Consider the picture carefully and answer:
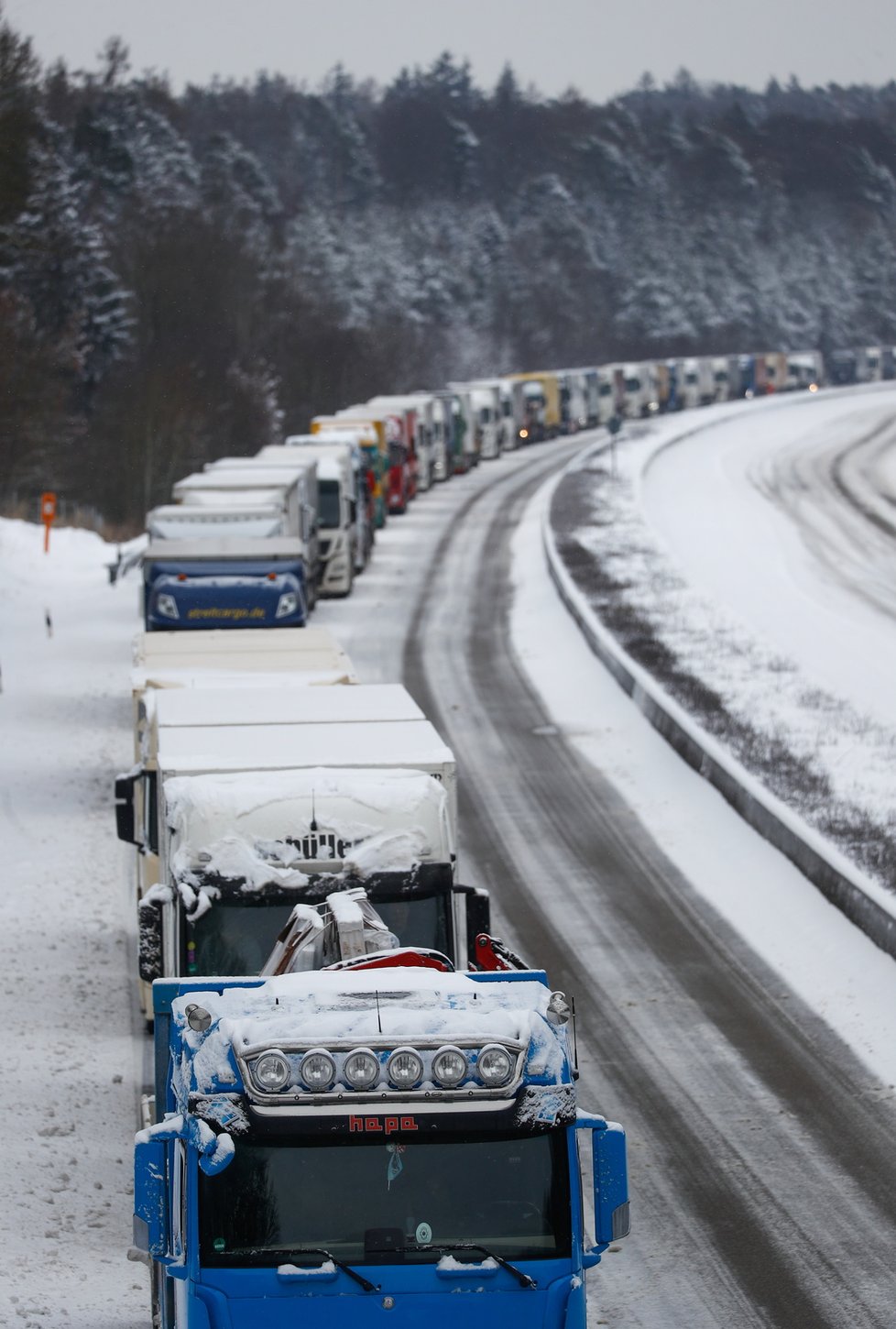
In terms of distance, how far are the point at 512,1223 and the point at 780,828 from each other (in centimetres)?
1193

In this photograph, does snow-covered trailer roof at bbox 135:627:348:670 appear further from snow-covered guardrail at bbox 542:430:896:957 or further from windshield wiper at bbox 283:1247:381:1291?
windshield wiper at bbox 283:1247:381:1291

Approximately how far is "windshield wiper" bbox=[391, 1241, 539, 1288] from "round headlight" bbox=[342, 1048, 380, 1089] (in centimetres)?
55

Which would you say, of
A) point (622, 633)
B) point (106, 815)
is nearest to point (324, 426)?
point (622, 633)

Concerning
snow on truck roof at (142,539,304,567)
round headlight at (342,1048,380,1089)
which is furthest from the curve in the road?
snow on truck roof at (142,539,304,567)

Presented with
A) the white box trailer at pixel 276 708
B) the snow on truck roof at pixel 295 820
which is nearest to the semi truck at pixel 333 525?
the white box trailer at pixel 276 708

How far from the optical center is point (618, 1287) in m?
9.57

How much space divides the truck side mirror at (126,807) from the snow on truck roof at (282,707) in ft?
1.75

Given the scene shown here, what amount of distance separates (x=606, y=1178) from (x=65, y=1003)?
8.13 metres

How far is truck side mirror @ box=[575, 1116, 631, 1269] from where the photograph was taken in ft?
20.9

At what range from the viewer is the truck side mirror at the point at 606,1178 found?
6.38 meters

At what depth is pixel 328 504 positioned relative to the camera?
117 feet

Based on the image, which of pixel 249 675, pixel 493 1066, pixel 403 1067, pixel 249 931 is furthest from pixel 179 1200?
pixel 249 675

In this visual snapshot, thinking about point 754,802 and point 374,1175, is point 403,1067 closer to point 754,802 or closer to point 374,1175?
point 374,1175

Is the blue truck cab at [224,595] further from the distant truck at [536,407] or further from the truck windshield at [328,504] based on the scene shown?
the distant truck at [536,407]
